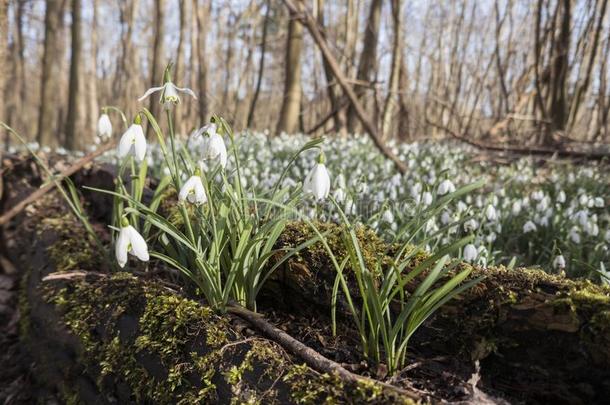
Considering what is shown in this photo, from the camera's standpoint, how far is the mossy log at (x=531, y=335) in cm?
Answer: 138

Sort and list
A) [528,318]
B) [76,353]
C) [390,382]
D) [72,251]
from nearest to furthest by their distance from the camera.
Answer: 1. [390,382]
2. [528,318]
3. [76,353]
4. [72,251]

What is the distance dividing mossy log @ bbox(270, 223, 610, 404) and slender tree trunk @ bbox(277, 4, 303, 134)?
844cm

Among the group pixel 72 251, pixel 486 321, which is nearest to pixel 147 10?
pixel 72 251

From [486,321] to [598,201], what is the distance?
273 centimetres

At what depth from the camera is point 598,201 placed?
11.8ft

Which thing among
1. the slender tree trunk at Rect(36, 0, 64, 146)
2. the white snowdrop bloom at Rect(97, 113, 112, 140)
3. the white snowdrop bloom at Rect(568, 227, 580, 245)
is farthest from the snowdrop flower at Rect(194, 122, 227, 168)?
the slender tree trunk at Rect(36, 0, 64, 146)

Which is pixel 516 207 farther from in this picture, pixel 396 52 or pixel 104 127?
pixel 396 52

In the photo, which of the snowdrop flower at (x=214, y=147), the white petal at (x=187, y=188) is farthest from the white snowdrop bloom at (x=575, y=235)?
the white petal at (x=187, y=188)

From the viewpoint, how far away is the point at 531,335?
1461mm

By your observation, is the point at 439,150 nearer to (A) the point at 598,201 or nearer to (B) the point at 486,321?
(A) the point at 598,201

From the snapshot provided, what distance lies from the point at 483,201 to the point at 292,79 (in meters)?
6.43

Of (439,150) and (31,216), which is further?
(439,150)

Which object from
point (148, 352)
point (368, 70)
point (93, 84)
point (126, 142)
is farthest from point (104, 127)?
point (93, 84)

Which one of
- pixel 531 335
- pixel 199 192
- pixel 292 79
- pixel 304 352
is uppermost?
pixel 292 79
